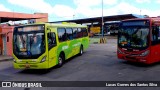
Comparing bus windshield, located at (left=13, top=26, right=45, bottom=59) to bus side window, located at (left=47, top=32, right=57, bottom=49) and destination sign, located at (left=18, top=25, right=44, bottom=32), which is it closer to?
destination sign, located at (left=18, top=25, right=44, bottom=32)

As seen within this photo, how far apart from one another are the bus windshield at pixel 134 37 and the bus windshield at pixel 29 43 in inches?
201

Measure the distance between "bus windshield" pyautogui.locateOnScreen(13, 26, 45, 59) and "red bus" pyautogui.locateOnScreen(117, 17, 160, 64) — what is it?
5.18 m

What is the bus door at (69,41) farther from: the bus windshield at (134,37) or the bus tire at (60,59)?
the bus windshield at (134,37)

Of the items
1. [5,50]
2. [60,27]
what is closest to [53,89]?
[60,27]

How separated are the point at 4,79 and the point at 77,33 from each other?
8.73 metres

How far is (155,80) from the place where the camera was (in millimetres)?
11008

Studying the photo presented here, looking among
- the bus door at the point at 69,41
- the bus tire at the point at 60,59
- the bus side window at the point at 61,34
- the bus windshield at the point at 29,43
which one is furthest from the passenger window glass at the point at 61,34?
the bus windshield at the point at 29,43

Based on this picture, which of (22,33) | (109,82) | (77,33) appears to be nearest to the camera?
(109,82)

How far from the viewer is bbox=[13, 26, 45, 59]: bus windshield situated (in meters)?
12.8

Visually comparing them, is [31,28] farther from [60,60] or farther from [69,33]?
[69,33]

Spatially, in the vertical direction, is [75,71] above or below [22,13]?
below

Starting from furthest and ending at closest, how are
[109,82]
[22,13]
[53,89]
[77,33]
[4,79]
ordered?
[22,13], [77,33], [4,79], [109,82], [53,89]

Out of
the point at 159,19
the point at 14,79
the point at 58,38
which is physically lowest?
the point at 14,79

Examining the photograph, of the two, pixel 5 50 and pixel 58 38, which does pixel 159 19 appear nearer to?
pixel 58 38
